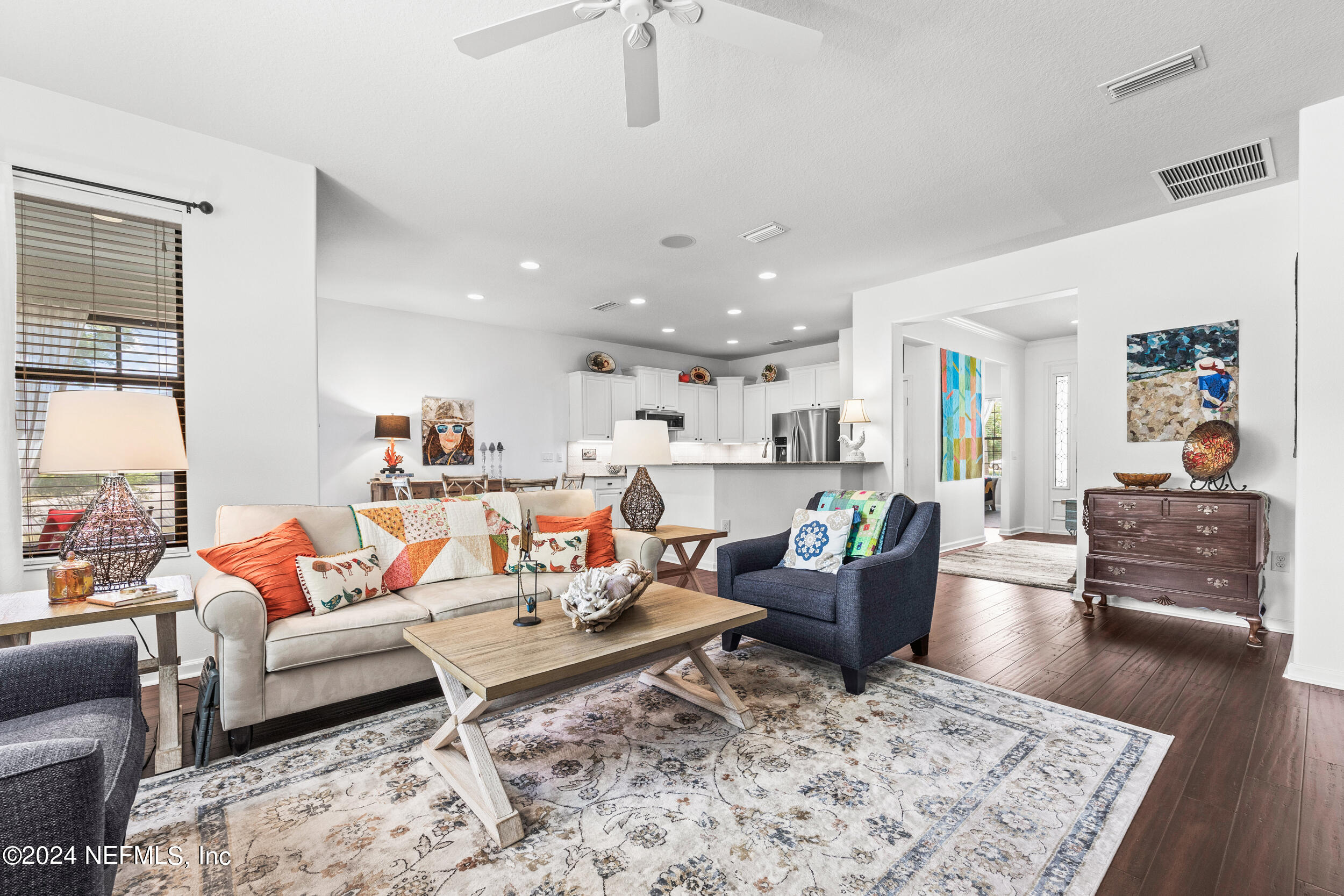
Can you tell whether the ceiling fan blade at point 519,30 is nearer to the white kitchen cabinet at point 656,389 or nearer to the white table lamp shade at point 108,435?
the white table lamp shade at point 108,435

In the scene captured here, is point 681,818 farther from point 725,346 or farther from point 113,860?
point 725,346

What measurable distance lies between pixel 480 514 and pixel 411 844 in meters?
1.74

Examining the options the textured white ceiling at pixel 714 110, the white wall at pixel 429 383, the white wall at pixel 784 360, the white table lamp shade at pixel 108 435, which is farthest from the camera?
the white wall at pixel 784 360

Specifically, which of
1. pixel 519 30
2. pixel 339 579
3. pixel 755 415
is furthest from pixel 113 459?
pixel 755 415

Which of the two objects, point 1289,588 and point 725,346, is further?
point 725,346

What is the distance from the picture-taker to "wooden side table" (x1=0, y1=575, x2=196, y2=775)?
188cm

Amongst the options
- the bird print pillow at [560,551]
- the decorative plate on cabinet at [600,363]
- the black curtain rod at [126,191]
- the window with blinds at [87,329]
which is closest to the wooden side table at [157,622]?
the window with blinds at [87,329]

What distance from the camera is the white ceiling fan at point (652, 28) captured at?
1.82m

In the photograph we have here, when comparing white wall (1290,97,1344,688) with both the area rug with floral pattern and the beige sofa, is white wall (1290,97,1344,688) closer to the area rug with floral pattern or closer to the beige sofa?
the area rug with floral pattern

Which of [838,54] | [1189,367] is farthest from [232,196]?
[1189,367]

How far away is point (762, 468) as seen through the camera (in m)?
5.66

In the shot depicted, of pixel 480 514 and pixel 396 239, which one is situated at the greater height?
pixel 396 239

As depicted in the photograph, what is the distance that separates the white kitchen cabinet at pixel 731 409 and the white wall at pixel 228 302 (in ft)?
21.2

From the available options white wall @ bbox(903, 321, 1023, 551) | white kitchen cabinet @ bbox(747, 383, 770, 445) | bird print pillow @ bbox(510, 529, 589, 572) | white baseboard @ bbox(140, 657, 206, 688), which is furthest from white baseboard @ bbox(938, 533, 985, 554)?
white baseboard @ bbox(140, 657, 206, 688)
